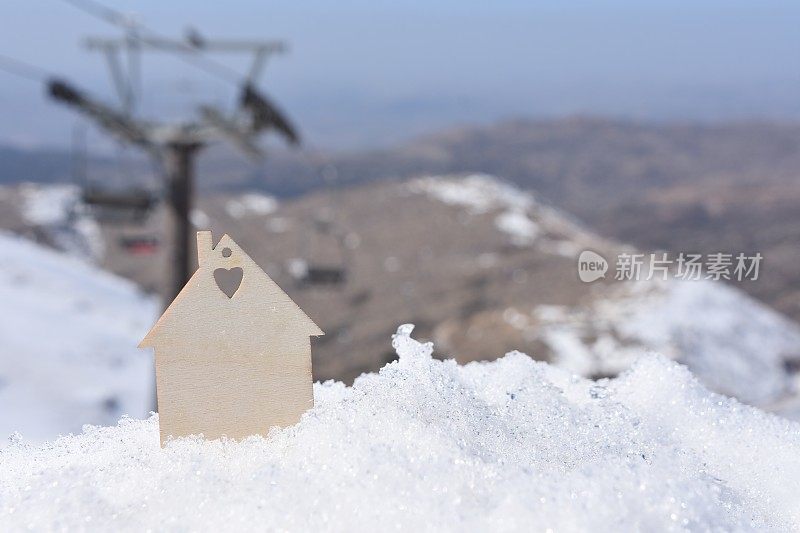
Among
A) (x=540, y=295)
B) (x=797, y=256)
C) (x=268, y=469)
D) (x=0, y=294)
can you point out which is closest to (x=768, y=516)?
(x=268, y=469)

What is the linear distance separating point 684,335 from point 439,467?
53.2ft

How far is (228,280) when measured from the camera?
86.0 inches

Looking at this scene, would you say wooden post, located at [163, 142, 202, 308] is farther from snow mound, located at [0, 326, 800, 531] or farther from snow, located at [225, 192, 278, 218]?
snow, located at [225, 192, 278, 218]

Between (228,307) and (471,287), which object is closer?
(228,307)

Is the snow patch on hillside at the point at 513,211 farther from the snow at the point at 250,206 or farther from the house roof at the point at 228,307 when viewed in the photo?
the house roof at the point at 228,307

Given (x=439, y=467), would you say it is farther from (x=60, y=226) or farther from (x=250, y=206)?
(x=250, y=206)

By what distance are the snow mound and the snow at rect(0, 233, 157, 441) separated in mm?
5480

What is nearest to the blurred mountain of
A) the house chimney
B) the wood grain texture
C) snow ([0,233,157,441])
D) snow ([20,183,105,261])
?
snow ([20,183,105,261])

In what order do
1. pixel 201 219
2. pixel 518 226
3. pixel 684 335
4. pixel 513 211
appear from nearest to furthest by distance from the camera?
pixel 684 335 → pixel 518 226 → pixel 513 211 → pixel 201 219

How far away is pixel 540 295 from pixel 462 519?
19061mm

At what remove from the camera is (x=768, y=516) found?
5.82 feet

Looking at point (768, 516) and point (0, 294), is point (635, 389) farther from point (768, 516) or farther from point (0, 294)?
point (0, 294)

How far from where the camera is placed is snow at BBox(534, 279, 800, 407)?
1532 centimetres

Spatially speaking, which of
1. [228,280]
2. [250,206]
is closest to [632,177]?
[250,206]
